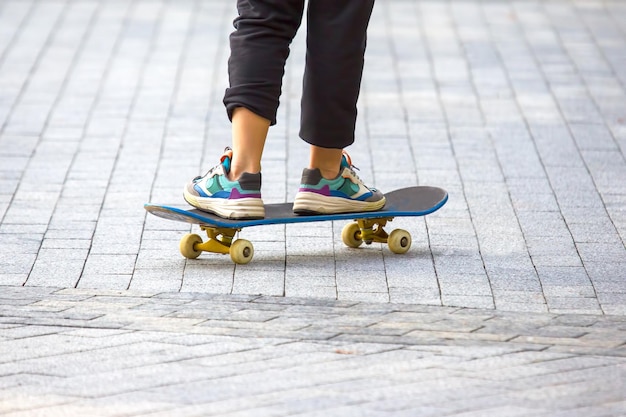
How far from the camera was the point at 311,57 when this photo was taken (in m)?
4.38

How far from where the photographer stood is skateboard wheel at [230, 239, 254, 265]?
14.1ft

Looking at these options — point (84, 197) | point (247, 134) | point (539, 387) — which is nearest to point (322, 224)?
point (247, 134)

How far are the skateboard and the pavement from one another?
2.6 inches

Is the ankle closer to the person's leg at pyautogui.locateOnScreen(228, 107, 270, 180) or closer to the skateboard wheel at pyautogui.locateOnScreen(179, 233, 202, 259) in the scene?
the person's leg at pyautogui.locateOnScreen(228, 107, 270, 180)

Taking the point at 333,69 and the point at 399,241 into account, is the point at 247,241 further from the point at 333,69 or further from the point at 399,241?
the point at 333,69

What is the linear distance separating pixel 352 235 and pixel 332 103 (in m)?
0.54

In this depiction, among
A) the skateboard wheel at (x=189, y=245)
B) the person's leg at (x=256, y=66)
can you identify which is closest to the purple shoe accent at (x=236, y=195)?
the person's leg at (x=256, y=66)

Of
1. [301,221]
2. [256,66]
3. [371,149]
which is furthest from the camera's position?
[371,149]

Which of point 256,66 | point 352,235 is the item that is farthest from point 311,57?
point 352,235

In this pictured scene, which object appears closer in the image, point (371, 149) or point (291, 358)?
point (291, 358)

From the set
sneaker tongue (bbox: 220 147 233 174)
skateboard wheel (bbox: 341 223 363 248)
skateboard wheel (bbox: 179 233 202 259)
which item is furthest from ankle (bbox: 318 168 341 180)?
skateboard wheel (bbox: 179 233 202 259)

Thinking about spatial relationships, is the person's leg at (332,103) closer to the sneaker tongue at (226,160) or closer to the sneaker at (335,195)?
the sneaker at (335,195)

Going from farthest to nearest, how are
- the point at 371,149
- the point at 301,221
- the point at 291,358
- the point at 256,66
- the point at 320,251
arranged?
the point at 371,149 < the point at 320,251 < the point at 301,221 < the point at 256,66 < the point at 291,358

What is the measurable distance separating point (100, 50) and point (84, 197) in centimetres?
296
